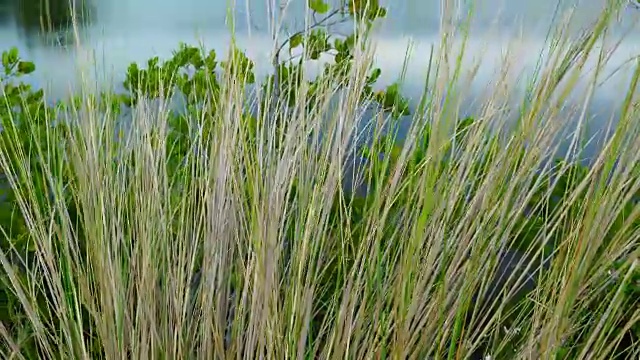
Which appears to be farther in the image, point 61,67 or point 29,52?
point 29,52

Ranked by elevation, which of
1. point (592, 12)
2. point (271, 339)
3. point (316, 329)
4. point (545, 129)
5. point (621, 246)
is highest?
point (592, 12)

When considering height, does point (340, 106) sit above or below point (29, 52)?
above

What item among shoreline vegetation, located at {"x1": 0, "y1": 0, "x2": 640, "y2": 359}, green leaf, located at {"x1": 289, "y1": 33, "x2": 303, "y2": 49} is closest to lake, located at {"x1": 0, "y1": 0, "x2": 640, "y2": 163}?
green leaf, located at {"x1": 289, "y1": 33, "x2": 303, "y2": 49}

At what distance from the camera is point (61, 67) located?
5.76 feet

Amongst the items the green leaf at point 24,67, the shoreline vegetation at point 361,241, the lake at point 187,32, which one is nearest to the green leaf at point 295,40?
the lake at point 187,32

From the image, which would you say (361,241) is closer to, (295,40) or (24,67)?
(295,40)

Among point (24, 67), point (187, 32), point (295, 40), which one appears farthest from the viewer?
point (187, 32)

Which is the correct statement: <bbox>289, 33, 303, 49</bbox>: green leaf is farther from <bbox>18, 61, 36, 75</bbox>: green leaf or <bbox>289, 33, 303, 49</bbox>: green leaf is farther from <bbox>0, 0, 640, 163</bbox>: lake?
<bbox>18, 61, 36, 75</bbox>: green leaf

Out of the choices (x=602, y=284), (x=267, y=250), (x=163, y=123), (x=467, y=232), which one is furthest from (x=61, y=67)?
(x=602, y=284)

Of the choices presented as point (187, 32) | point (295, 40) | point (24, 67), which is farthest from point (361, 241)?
point (187, 32)

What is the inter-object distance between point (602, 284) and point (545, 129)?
10.9 inches

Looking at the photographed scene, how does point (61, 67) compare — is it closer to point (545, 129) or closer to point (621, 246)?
point (545, 129)

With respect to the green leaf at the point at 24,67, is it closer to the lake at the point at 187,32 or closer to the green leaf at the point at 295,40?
Result: the lake at the point at 187,32

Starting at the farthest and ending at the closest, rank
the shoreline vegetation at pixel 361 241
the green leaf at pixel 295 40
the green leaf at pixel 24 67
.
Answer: the green leaf at pixel 24 67
the green leaf at pixel 295 40
the shoreline vegetation at pixel 361 241
